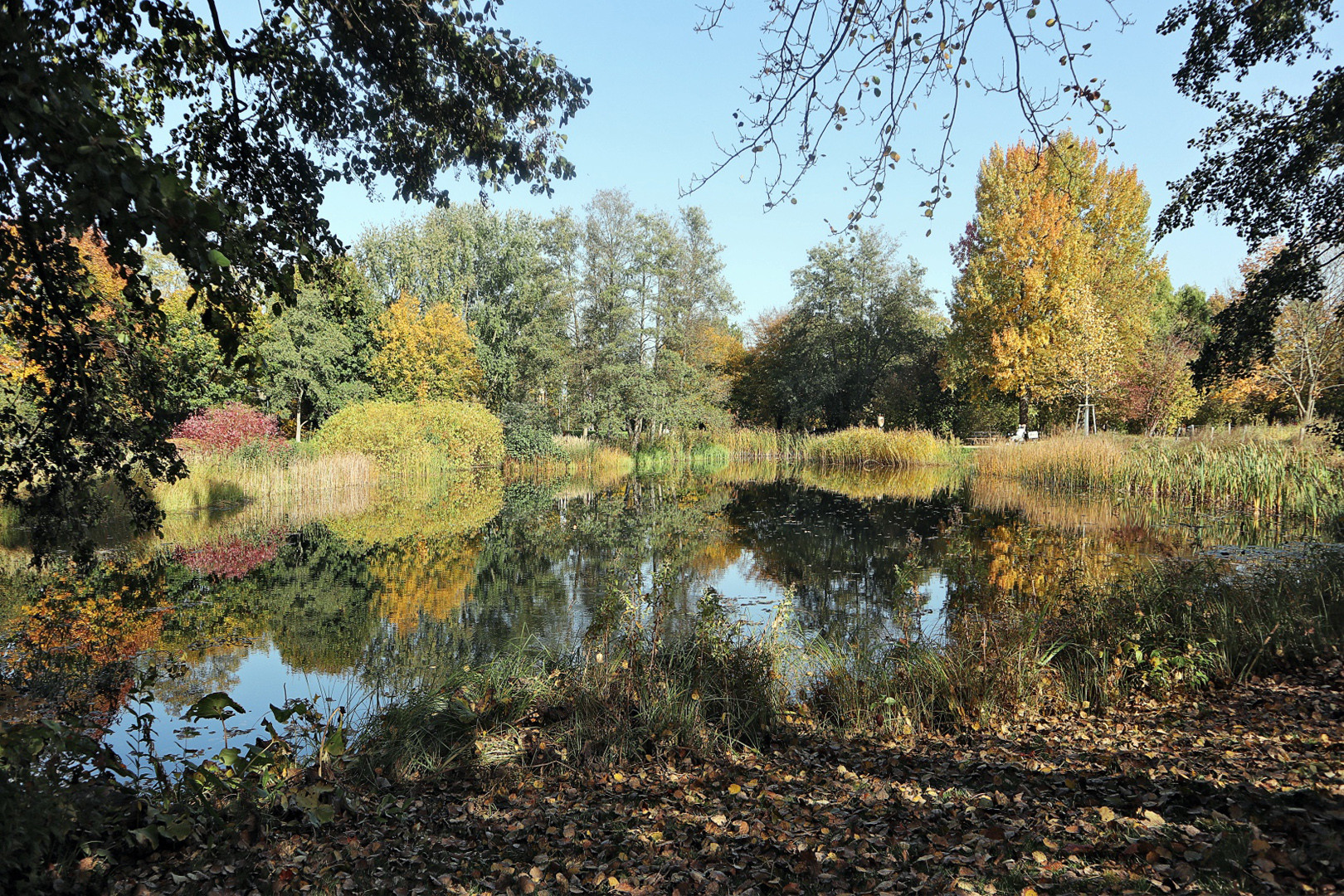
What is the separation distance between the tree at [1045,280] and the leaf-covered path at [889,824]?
25.6 m

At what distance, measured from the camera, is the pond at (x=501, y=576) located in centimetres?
741

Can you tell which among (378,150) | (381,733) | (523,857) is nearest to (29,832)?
(523,857)

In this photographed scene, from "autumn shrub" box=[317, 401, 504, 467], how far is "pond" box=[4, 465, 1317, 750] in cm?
431

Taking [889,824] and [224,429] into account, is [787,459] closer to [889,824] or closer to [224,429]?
[224,429]

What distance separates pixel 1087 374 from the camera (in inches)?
1056

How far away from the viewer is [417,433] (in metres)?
26.9


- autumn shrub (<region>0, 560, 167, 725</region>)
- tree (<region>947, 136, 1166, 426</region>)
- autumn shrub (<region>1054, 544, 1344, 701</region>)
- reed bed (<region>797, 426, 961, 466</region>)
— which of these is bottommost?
autumn shrub (<region>0, 560, 167, 725</region>)

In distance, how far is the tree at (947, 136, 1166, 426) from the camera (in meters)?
28.6

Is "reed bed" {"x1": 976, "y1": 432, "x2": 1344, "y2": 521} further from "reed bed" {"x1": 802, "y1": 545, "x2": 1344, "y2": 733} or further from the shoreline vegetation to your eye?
"reed bed" {"x1": 802, "y1": 545, "x2": 1344, "y2": 733}

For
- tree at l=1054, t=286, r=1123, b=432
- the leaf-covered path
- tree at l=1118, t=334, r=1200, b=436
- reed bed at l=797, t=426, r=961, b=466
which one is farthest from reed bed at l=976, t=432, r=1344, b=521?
the leaf-covered path

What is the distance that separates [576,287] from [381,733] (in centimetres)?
3340

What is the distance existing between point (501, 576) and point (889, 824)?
8.95 meters

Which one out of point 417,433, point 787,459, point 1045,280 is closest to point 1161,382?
point 1045,280

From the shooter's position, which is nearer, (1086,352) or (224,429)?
(224,429)
